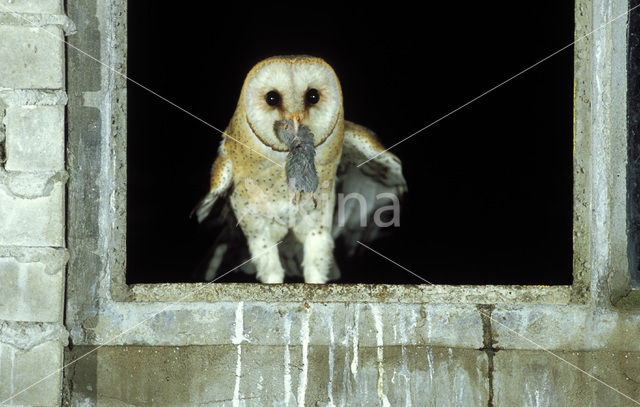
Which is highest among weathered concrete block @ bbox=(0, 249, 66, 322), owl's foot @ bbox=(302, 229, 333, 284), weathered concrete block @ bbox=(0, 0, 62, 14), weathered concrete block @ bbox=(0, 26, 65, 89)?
weathered concrete block @ bbox=(0, 0, 62, 14)

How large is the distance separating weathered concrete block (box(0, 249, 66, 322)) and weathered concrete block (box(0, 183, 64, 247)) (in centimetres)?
4

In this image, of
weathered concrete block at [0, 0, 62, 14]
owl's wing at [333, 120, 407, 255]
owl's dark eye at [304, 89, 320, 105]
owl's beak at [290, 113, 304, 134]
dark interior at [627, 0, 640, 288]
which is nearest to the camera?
weathered concrete block at [0, 0, 62, 14]

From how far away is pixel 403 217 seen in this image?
14.6 feet

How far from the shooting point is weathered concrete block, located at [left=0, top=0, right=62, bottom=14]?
225cm

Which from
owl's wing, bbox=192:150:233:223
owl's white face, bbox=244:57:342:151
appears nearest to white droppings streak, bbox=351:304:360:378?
owl's white face, bbox=244:57:342:151

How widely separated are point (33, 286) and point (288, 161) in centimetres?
142

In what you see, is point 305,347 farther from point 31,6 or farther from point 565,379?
point 31,6

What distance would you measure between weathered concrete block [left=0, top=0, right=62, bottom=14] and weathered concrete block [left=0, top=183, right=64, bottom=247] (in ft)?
1.91

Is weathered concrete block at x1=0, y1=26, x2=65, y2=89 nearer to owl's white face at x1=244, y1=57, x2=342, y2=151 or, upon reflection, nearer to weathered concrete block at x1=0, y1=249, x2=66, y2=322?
weathered concrete block at x1=0, y1=249, x2=66, y2=322

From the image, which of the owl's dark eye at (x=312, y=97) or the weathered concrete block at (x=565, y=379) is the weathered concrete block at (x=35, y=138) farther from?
the weathered concrete block at (x=565, y=379)

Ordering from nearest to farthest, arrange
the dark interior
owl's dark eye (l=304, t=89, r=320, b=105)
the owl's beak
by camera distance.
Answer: the dark interior < the owl's beak < owl's dark eye (l=304, t=89, r=320, b=105)

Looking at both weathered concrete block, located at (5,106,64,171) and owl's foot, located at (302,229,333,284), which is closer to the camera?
weathered concrete block, located at (5,106,64,171)

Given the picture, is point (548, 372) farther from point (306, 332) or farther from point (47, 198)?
point (47, 198)

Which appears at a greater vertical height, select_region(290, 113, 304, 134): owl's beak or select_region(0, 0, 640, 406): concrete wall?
select_region(290, 113, 304, 134): owl's beak
